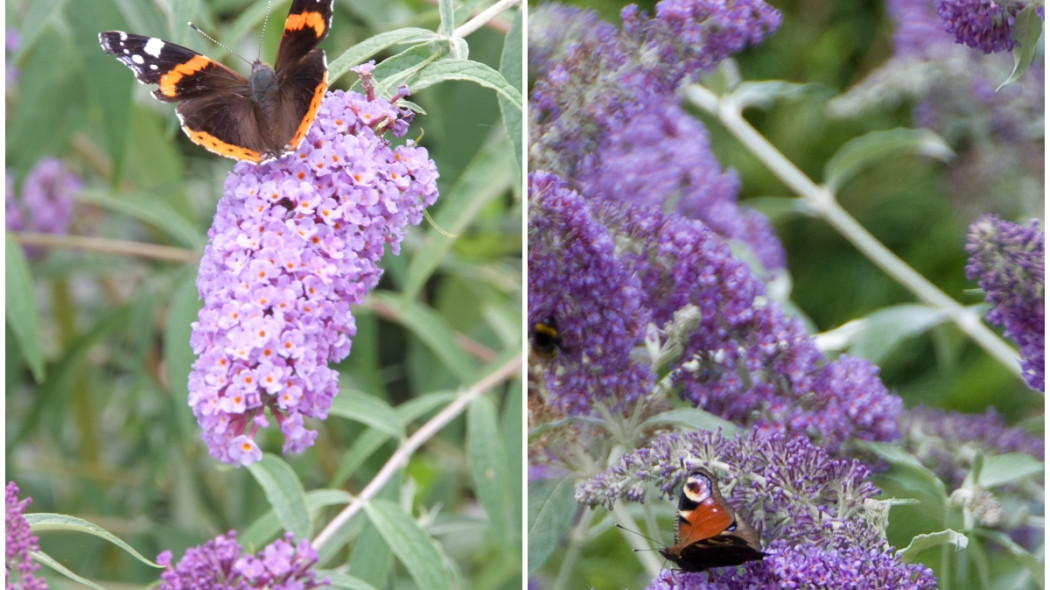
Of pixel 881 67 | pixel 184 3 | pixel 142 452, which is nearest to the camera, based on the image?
pixel 881 67

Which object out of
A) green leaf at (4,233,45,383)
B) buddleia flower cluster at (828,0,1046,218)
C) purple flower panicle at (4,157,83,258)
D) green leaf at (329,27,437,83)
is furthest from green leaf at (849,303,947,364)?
purple flower panicle at (4,157,83,258)

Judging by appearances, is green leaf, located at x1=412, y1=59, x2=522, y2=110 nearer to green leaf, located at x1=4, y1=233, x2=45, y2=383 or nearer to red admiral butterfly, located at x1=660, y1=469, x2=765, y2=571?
red admiral butterfly, located at x1=660, y1=469, x2=765, y2=571

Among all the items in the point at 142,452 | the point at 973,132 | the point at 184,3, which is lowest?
the point at 142,452

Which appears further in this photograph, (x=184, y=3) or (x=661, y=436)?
(x=184, y=3)

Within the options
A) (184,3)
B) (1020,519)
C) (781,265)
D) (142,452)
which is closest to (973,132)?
(781,265)

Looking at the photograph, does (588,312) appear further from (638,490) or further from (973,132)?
(973,132)

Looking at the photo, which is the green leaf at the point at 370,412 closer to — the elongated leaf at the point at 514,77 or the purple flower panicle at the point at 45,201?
the elongated leaf at the point at 514,77

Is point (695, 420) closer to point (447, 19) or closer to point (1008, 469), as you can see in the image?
point (1008, 469)
